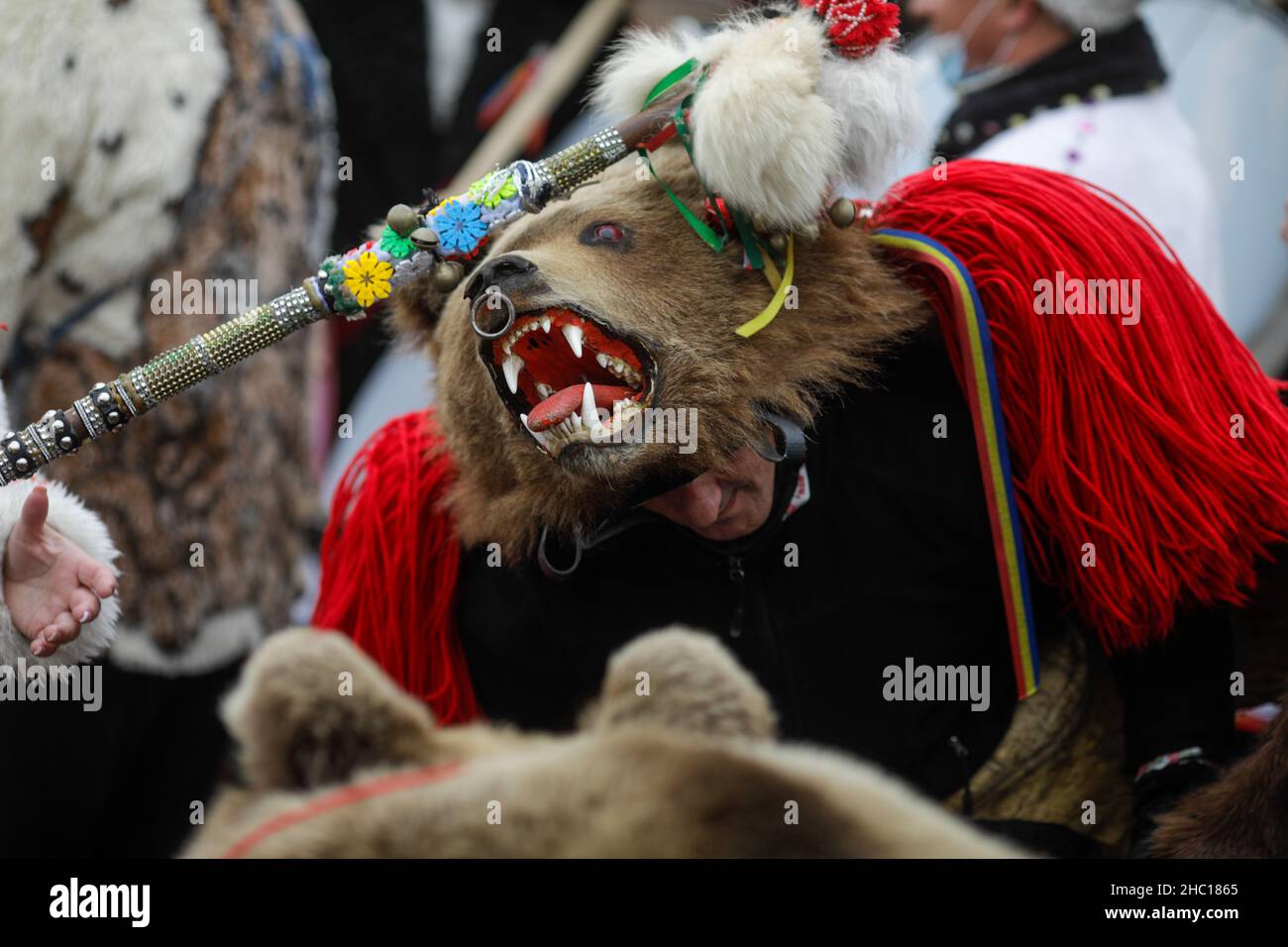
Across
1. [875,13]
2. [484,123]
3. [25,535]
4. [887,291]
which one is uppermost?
[484,123]

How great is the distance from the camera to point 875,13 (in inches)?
58.9

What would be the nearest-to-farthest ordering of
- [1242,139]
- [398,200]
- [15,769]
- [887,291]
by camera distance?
[887,291]
[15,769]
[1242,139]
[398,200]

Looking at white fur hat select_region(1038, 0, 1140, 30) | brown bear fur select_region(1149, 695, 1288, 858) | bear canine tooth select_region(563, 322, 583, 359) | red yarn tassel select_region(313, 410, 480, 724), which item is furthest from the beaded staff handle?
white fur hat select_region(1038, 0, 1140, 30)

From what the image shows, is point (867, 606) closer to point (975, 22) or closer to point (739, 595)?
point (739, 595)

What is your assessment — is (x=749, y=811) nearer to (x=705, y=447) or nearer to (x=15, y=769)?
(x=705, y=447)

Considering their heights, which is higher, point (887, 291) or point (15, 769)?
point (887, 291)

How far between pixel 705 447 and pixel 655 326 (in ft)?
0.46

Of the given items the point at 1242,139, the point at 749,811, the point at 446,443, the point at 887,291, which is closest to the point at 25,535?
the point at 446,443

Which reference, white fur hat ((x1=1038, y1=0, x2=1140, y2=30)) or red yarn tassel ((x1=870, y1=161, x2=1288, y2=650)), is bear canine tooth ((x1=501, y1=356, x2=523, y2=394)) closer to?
red yarn tassel ((x1=870, y1=161, x2=1288, y2=650))

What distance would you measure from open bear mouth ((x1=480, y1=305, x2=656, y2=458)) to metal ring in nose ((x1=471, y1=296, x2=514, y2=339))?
2 centimetres

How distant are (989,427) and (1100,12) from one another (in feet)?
4.19

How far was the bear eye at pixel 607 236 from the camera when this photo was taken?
1512 mm

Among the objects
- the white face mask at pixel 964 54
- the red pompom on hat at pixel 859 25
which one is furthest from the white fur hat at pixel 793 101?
the white face mask at pixel 964 54

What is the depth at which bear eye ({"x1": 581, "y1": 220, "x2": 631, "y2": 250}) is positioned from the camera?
1.51m
